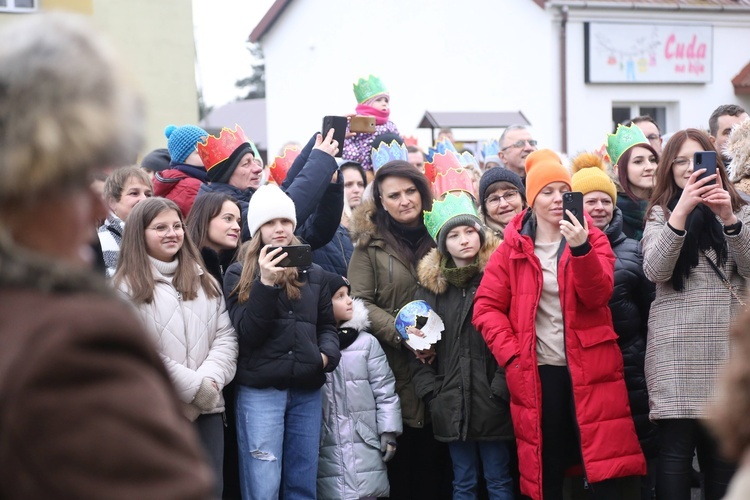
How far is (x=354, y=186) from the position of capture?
25.9 feet

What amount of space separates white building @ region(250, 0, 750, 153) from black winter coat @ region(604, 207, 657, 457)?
1319cm

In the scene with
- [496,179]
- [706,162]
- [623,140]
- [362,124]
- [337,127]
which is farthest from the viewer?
[362,124]

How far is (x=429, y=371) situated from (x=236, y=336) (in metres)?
1.20

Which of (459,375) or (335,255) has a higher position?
(335,255)

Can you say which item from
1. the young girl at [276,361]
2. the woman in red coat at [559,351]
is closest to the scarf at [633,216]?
the woman in red coat at [559,351]

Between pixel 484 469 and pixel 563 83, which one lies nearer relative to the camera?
pixel 484 469

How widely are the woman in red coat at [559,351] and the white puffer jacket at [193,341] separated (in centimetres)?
139

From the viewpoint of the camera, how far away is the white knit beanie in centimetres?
525

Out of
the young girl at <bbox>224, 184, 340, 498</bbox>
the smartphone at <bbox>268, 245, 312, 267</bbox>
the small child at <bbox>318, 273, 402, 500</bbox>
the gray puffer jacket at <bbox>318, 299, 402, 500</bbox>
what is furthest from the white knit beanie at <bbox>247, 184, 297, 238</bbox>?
the gray puffer jacket at <bbox>318, 299, 402, 500</bbox>

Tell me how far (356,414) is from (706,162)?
234 centimetres

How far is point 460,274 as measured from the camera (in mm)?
5496

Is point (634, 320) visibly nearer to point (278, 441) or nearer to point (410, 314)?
point (410, 314)

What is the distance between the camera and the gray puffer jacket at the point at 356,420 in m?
5.41

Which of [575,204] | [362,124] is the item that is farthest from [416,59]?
[575,204]
